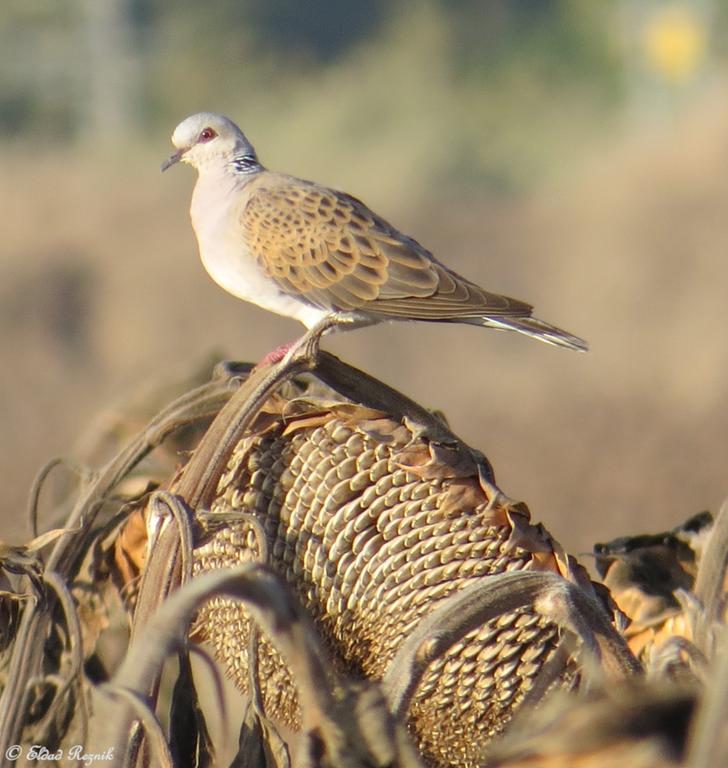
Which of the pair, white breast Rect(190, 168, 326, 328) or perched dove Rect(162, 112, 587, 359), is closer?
perched dove Rect(162, 112, 587, 359)

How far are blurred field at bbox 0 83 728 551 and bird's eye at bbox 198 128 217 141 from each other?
21.8 ft

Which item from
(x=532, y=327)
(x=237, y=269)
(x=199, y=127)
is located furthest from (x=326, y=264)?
(x=199, y=127)

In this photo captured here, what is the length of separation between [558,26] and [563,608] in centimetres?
2927

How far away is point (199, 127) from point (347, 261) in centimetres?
55

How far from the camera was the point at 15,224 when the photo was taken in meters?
15.1

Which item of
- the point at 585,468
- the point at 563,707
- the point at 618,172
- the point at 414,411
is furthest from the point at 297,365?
the point at 618,172

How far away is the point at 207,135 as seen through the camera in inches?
123

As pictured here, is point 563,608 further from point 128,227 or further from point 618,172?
point 618,172

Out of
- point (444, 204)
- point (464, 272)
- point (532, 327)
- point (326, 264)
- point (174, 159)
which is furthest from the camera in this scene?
point (444, 204)

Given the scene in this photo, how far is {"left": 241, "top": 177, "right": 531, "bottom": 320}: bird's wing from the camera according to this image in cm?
270

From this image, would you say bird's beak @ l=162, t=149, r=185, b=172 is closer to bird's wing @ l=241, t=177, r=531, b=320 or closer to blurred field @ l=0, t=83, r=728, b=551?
bird's wing @ l=241, t=177, r=531, b=320

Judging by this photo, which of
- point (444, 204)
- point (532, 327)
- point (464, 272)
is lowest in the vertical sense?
point (532, 327)

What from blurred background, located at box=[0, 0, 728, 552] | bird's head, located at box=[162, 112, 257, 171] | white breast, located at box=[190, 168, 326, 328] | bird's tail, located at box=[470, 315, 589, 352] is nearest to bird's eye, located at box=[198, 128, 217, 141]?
bird's head, located at box=[162, 112, 257, 171]

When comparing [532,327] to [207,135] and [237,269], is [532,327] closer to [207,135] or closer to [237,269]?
[237,269]
